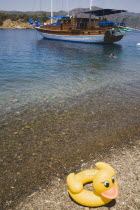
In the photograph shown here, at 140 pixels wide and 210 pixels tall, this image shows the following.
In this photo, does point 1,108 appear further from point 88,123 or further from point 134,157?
point 134,157

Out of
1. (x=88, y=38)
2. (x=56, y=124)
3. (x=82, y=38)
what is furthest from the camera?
(x=82, y=38)

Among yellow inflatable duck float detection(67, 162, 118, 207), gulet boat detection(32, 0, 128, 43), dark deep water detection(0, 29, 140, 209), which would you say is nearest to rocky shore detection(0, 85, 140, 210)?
dark deep water detection(0, 29, 140, 209)

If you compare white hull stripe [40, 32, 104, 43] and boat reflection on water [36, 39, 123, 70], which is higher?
white hull stripe [40, 32, 104, 43]

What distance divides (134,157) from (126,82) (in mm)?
9640

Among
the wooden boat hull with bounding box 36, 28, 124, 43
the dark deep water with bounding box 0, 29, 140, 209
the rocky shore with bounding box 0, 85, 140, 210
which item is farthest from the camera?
the wooden boat hull with bounding box 36, 28, 124, 43

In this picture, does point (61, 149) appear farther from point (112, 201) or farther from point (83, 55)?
point (83, 55)

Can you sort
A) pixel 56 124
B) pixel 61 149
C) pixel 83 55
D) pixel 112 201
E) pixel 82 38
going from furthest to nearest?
pixel 82 38 → pixel 83 55 → pixel 56 124 → pixel 61 149 → pixel 112 201

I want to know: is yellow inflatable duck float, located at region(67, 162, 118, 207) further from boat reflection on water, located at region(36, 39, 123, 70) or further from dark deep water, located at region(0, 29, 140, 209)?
boat reflection on water, located at region(36, 39, 123, 70)

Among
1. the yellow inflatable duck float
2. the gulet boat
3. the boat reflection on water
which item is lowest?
the yellow inflatable duck float

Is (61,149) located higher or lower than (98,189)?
lower

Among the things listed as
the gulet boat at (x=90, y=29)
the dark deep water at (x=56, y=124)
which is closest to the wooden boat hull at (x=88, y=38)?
the gulet boat at (x=90, y=29)

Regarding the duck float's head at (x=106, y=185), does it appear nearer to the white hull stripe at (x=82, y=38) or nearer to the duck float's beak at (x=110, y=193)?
the duck float's beak at (x=110, y=193)

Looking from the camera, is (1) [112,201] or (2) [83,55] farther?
(2) [83,55]

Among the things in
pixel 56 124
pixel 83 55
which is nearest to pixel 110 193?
pixel 56 124
